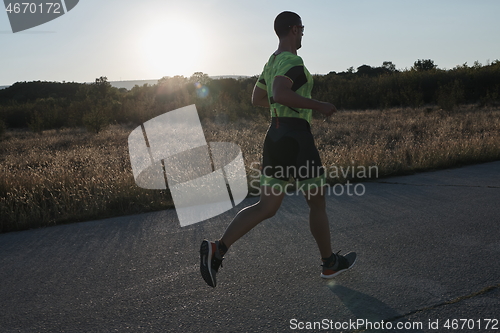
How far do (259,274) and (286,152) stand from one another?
3.16 ft

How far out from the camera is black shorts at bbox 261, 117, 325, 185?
115 inches

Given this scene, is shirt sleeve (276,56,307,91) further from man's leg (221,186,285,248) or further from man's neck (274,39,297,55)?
man's leg (221,186,285,248)

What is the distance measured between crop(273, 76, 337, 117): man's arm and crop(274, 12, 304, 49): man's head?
39 centimetres

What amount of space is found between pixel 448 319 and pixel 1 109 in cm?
4188

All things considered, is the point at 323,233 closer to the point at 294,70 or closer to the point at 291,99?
the point at 291,99

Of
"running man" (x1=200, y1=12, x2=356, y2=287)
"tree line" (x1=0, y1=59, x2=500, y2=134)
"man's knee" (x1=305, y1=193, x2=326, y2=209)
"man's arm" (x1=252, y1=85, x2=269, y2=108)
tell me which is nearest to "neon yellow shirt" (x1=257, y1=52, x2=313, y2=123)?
"running man" (x1=200, y1=12, x2=356, y2=287)

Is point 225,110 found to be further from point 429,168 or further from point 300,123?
point 300,123

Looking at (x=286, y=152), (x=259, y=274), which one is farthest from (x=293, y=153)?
(x=259, y=274)

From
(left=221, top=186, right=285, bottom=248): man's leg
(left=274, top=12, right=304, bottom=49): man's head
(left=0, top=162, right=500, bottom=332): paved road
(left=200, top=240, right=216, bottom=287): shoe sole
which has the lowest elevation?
(left=0, top=162, right=500, bottom=332): paved road

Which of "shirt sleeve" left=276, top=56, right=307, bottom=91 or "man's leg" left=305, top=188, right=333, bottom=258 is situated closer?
"shirt sleeve" left=276, top=56, right=307, bottom=91

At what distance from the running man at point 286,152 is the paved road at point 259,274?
0.30m

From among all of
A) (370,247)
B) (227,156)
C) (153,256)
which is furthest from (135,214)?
(227,156)

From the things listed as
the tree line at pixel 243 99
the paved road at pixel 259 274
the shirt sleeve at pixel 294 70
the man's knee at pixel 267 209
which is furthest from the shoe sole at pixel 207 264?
the tree line at pixel 243 99

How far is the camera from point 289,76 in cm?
280
